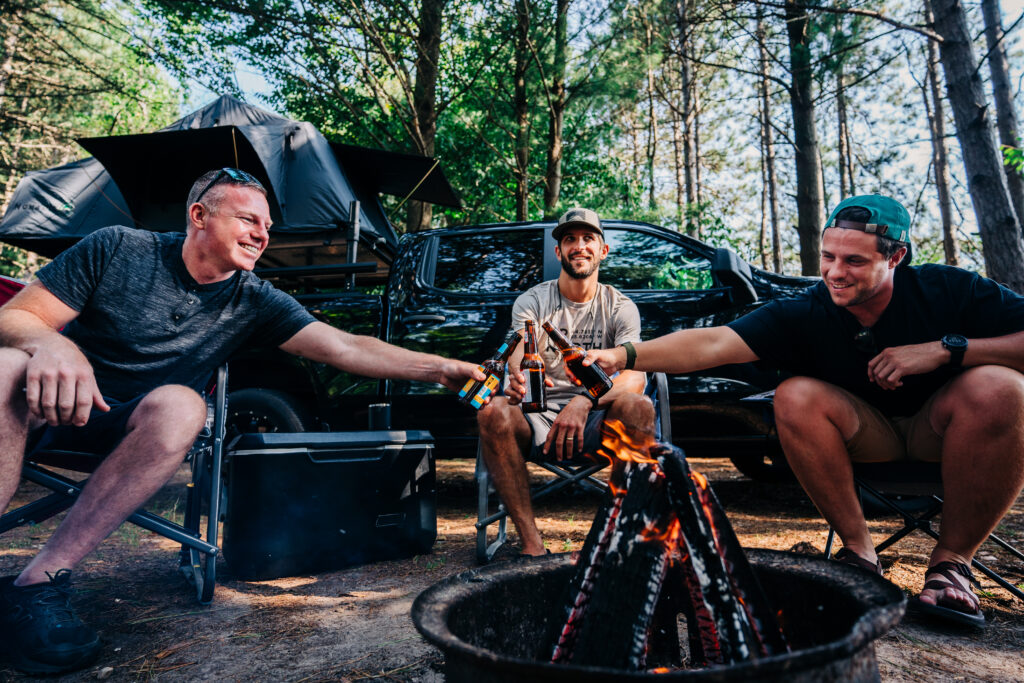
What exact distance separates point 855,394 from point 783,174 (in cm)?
2657

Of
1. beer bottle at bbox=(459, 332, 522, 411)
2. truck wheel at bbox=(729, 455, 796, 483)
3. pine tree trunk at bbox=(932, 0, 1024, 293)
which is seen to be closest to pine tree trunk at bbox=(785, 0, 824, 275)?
pine tree trunk at bbox=(932, 0, 1024, 293)

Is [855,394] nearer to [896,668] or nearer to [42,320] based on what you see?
[896,668]

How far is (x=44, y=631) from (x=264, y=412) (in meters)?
2.24

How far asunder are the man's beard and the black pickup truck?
85cm

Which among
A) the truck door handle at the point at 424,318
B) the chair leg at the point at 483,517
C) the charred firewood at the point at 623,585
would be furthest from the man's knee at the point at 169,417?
the truck door handle at the point at 424,318

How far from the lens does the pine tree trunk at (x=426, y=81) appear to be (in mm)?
8719

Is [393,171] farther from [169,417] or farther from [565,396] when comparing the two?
[169,417]

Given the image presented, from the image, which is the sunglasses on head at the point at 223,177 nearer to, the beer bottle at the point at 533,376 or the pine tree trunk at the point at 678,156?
the beer bottle at the point at 533,376

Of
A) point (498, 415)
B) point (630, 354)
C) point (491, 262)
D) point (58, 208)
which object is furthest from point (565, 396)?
point (58, 208)

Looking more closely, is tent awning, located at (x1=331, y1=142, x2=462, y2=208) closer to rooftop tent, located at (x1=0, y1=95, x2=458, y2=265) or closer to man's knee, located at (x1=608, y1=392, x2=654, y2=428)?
rooftop tent, located at (x1=0, y1=95, x2=458, y2=265)

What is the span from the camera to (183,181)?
19.9 ft

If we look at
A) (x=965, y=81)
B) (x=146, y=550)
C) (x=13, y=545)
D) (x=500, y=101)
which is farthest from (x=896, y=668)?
(x=500, y=101)

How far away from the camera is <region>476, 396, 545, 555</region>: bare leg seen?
268 centimetres

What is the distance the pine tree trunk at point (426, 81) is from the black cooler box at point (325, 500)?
604 centimetres
